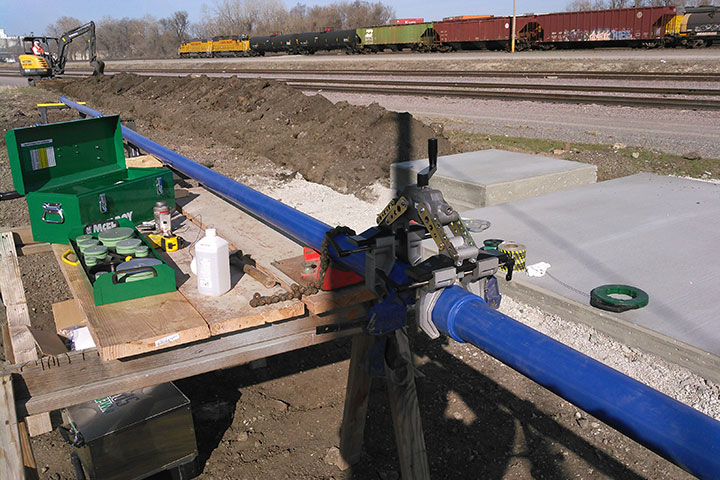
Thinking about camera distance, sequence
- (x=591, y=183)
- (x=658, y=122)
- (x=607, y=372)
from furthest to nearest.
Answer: (x=658, y=122), (x=591, y=183), (x=607, y=372)

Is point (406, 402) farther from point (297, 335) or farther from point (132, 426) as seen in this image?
point (132, 426)

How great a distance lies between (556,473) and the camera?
315 centimetres

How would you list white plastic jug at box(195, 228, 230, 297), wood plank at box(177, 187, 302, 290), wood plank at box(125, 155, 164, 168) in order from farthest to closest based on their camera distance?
wood plank at box(125, 155, 164, 168) → wood plank at box(177, 187, 302, 290) → white plastic jug at box(195, 228, 230, 297)

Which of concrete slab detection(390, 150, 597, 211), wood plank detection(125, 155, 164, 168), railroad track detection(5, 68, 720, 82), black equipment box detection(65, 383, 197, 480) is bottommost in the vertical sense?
black equipment box detection(65, 383, 197, 480)

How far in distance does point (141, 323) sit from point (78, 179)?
7.02 feet

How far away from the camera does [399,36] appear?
130 feet

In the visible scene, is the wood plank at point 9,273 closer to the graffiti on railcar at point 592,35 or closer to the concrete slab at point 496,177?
the concrete slab at point 496,177

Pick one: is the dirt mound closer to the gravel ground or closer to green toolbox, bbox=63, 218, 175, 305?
the gravel ground

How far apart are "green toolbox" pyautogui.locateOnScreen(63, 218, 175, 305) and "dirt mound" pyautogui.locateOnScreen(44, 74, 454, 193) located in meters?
5.81

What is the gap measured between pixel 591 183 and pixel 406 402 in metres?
5.78

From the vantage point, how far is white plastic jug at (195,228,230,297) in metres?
2.39

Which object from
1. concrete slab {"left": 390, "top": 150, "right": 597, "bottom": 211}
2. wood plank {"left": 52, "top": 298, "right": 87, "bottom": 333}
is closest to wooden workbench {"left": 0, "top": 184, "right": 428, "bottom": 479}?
wood plank {"left": 52, "top": 298, "right": 87, "bottom": 333}

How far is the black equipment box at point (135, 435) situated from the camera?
282 centimetres

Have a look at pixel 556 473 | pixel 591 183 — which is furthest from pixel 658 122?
pixel 556 473
